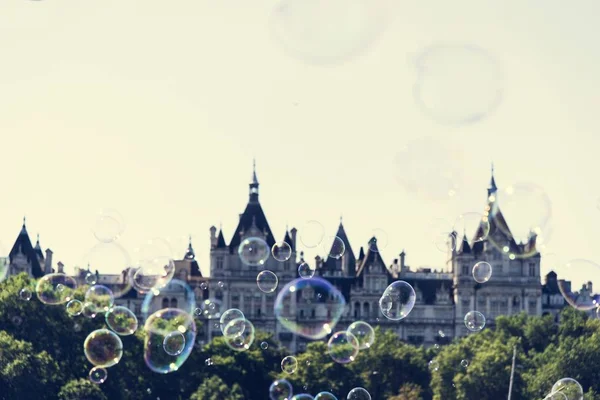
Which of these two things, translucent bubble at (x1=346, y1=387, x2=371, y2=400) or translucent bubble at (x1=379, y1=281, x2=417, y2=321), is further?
translucent bubble at (x1=346, y1=387, x2=371, y2=400)

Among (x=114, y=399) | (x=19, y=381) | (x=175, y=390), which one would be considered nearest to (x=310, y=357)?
(x=175, y=390)

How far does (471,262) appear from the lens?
14875cm

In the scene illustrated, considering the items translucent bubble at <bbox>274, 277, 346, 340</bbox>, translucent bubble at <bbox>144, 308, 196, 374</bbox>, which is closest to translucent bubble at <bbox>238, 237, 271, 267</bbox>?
translucent bubble at <bbox>144, 308, 196, 374</bbox>

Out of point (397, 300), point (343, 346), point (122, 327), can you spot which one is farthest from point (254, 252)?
point (343, 346)

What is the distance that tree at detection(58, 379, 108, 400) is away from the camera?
8988 centimetres

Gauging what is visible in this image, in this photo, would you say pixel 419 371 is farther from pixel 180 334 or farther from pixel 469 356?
pixel 180 334

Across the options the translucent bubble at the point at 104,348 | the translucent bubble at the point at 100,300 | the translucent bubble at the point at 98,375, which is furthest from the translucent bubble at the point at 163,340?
the translucent bubble at the point at 98,375

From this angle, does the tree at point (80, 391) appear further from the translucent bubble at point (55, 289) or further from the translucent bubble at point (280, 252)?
the translucent bubble at point (280, 252)

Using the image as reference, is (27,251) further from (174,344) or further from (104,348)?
(104,348)

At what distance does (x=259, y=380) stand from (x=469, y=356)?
13.2 metres

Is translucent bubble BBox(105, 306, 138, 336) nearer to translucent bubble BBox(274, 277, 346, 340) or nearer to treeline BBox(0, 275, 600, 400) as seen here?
treeline BBox(0, 275, 600, 400)

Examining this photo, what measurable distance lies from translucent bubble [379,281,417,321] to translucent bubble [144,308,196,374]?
845 cm

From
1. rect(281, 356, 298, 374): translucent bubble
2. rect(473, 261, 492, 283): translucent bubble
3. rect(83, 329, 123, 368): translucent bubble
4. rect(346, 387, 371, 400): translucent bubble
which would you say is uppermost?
rect(473, 261, 492, 283): translucent bubble

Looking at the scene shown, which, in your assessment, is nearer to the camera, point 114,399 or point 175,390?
point 114,399
